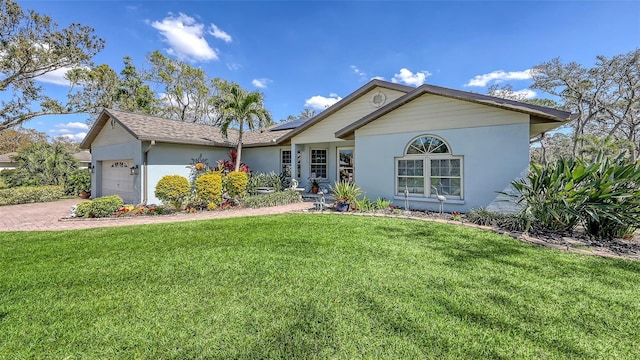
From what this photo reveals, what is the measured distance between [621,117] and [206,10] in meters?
29.1

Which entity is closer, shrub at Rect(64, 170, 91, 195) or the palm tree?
the palm tree

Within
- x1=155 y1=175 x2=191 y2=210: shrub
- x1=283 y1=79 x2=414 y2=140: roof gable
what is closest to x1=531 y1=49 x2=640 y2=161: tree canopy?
x1=283 y1=79 x2=414 y2=140: roof gable

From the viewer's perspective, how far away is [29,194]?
14297mm

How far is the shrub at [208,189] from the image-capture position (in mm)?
10820

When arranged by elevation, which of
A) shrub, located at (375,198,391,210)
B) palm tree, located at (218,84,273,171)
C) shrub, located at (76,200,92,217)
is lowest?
A: shrub, located at (76,200,92,217)

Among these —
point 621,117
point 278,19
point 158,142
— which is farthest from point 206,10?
point 621,117

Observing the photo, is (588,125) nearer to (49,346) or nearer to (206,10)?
(206,10)

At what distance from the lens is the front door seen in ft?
47.9

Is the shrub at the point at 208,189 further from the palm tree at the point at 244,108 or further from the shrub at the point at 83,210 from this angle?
the shrub at the point at 83,210

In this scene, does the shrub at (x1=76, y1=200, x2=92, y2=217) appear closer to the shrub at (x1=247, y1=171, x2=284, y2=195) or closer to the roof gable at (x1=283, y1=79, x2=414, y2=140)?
the shrub at (x1=247, y1=171, x2=284, y2=195)

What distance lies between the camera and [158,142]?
41.1 ft

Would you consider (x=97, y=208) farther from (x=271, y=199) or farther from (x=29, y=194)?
(x=29, y=194)

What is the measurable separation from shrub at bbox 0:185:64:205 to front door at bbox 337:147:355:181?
1711 cm

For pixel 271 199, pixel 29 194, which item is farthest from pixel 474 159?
pixel 29 194
